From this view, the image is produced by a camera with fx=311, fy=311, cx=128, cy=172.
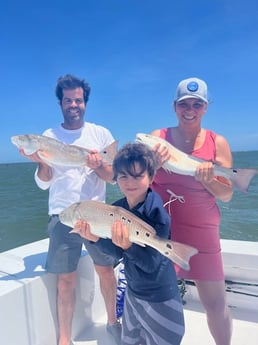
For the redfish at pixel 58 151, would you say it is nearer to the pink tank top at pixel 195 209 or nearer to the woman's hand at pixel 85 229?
the pink tank top at pixel 195 209

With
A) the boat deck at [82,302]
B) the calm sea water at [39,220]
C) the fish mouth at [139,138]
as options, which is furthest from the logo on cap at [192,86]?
the calm sea water at [39,220]

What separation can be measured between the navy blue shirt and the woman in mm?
333

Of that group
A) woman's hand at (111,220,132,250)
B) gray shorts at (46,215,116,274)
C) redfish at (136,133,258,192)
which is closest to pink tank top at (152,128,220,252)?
redfish at (136,133,258,192)

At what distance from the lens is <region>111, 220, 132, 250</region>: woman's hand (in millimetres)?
1723

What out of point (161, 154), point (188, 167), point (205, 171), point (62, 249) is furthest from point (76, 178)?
point (205, 171)

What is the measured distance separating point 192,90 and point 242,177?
0.70 m

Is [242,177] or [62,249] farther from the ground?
[242,177]

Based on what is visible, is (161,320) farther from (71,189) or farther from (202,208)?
(71,189)

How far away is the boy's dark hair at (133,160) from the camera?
1.90 m

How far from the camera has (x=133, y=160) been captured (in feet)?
6.28

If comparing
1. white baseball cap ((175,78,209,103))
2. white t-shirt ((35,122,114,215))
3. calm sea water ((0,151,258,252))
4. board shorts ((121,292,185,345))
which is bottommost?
calm sea water ((0,151,258,252))

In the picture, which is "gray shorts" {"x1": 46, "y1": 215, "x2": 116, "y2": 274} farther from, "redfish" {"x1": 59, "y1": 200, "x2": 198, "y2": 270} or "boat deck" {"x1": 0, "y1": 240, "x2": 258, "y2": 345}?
"redfish" {"x1": 59, "y1": 200, "x2": 198, "y2": 270}

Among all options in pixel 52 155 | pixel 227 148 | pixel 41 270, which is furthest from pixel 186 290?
pixel 52 155

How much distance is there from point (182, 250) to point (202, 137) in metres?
0.95
